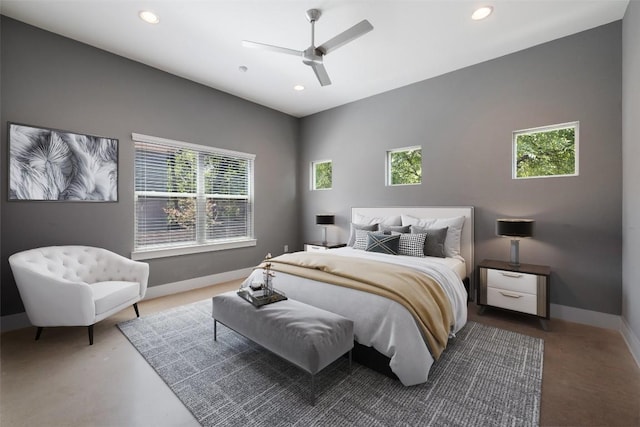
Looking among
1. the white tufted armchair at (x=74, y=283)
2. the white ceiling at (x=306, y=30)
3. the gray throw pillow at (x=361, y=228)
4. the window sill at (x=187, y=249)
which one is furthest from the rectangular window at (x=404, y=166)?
the white tufted armchair at (x=74, y=283)

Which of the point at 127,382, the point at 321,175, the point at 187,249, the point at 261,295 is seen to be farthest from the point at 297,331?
the point at 321,175

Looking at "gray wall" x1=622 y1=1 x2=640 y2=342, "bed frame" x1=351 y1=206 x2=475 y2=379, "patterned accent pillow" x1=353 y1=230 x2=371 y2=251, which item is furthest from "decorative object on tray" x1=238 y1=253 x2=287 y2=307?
"gray wall" x1=622 y1=1 x2=640 y2=342

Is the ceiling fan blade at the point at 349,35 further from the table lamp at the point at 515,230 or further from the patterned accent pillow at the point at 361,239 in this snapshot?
the table lamp at the point at 515,230

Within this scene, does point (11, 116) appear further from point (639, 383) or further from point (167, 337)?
point (639, 383)

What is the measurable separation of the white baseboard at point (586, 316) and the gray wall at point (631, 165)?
16 cm

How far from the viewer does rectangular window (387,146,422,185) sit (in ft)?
14.1

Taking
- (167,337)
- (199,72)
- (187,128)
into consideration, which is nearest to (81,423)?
(167,337)

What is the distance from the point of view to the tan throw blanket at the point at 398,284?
2039mm

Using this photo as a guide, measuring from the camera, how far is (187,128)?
4.14 meters

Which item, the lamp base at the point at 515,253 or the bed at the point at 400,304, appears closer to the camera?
the bed at the point at 400,304

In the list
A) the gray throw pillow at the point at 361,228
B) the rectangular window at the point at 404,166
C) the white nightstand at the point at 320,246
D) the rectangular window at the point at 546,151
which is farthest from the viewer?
the white nightstand at the point at 320,246

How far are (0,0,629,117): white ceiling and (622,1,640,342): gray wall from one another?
44 centimetres

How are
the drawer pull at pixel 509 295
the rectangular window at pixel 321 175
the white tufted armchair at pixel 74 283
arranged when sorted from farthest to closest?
1. the rectangular window at pixel 321 175
2. the drawer pull at pixel 509 295
3. the white tufted armchair at pixel 74 283

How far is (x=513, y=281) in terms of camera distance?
300 centimetres
